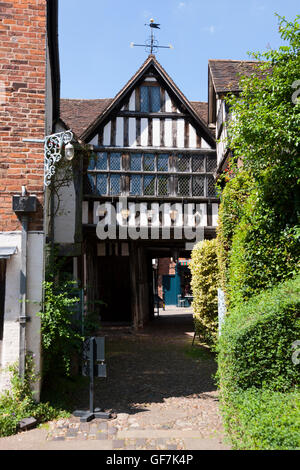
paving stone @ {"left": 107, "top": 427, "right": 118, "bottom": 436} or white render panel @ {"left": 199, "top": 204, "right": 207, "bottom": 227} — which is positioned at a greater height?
white render panel @ {"left": 199, "top": 204, "right": 207, "bottom": 227}

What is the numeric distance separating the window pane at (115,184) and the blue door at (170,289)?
15.9 metres

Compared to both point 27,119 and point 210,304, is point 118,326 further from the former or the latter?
point 27,119

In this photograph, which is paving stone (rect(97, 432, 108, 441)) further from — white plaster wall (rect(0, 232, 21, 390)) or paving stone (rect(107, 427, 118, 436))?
white plaster wall (rect(0, 232, 21, 390))

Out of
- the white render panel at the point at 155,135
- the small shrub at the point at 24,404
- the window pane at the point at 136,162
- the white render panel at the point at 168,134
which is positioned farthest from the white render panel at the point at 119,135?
the small shrub at the point at 24,404

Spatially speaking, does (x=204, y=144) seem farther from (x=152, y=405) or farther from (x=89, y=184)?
(x=152, y=405)

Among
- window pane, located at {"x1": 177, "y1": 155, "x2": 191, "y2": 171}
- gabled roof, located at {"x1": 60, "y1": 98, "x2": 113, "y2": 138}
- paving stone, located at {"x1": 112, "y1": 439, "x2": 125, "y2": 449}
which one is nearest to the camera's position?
paving stone, located at {"x1": 112, "y1": 439, "x2": 125, "y2": 449}

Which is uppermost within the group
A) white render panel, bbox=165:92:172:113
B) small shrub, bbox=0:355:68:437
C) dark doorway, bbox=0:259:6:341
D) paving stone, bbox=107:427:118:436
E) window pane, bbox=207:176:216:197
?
white render panel, bbox=165:92:172:113

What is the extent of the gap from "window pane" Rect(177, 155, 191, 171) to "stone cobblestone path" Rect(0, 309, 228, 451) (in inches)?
219

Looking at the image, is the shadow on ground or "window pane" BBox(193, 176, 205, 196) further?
"window pane" BBox(193, 176, 205, 196)

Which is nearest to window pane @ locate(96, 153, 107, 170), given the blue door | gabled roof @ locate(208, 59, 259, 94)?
gabled roof @ locate(208, 59, 259, 94)

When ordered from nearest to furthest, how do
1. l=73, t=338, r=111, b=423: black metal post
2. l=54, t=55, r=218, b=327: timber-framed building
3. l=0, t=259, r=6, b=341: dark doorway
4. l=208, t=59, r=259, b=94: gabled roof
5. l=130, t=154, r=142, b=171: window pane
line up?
l=73, t=338, r=111, b=423: black metal post, l=0, t=259, r=6, b=341: dark doorway, l=208, t=59, r=259, b=94: gabled roof, l=54, t=55, r=218, b=327: timber-framed building, l=130, t=154, r=142, b=171: window pane

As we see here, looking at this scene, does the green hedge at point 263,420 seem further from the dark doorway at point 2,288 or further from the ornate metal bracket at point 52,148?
the ornate metal bracket at point 52,148

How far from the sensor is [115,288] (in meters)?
16.5

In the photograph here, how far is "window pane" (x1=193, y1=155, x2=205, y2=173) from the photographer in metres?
12.9
